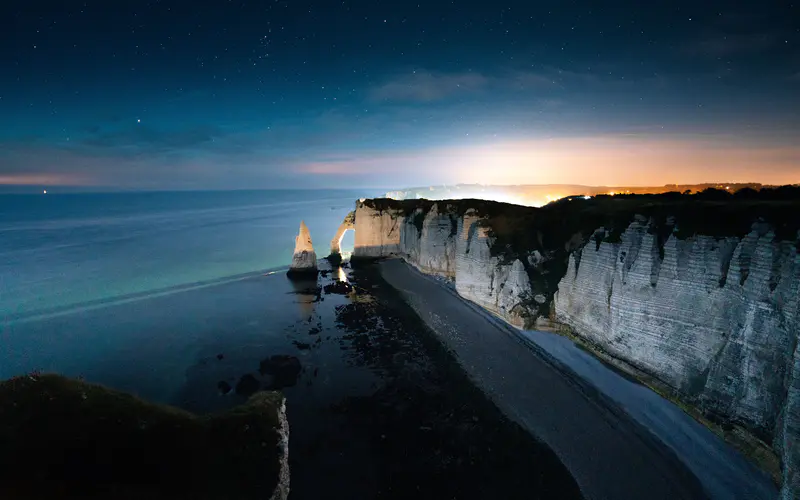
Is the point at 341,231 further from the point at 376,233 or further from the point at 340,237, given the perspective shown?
the point at 376,233

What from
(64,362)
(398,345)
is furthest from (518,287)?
(64,362)

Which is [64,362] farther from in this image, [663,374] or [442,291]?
[663,374]

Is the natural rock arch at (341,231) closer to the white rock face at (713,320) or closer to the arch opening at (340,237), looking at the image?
the arch opening at (340,237)

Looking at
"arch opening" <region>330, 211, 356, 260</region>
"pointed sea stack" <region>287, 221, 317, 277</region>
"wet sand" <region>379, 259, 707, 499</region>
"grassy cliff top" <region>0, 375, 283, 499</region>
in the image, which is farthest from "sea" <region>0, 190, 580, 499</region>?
"arch opening" <region>330, 211, 356, 260</region>

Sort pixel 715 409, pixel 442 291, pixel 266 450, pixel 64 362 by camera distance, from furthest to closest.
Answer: pixel 442 291 < pixel 64 362 < pixel 715 409 < pixel 266 450

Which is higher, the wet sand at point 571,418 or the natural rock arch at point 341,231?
the natural rock arch at point 341,231

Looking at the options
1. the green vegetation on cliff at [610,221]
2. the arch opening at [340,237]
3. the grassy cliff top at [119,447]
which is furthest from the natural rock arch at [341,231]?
the grassy cliff top at [119,447]

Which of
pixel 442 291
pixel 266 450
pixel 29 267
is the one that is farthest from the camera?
pixel 29 267
